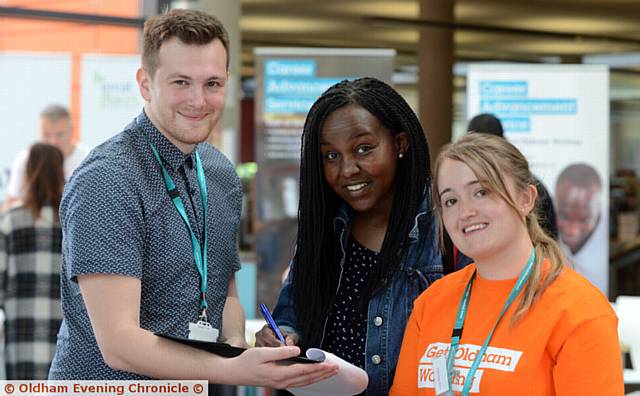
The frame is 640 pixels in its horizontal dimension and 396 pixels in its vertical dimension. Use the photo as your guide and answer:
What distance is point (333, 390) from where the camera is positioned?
6.77 ft

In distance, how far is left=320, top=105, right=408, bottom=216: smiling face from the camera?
2.17 m

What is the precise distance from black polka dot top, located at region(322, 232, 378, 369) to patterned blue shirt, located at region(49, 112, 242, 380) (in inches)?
11.2

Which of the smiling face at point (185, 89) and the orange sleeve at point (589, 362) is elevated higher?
the smiling face at point (185, 89)

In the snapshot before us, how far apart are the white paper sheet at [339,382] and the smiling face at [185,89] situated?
0.58 m

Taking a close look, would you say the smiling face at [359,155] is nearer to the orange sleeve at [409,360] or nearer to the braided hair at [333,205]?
the braided hair at [333,205]

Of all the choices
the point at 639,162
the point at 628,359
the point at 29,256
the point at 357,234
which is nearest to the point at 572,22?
the point at 639,162

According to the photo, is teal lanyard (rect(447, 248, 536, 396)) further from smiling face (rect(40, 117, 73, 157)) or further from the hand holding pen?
smiling face (rect(40, 117, 73, 157))

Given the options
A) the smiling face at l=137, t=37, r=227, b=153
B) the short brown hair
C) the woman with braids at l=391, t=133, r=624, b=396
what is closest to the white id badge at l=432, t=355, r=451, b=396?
the woman with braids at l=391, t=133, r=624, b=396

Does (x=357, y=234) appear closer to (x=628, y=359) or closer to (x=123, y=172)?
(x=123, y=172)

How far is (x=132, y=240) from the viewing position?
1964 mm

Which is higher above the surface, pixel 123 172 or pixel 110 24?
pixel 110 24

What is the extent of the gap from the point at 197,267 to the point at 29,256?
3137mm

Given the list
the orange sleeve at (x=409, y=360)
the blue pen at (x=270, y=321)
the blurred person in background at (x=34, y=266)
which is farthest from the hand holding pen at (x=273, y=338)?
the blurred person in background at (x=34, y=266)

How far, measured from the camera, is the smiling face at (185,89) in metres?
2.05
